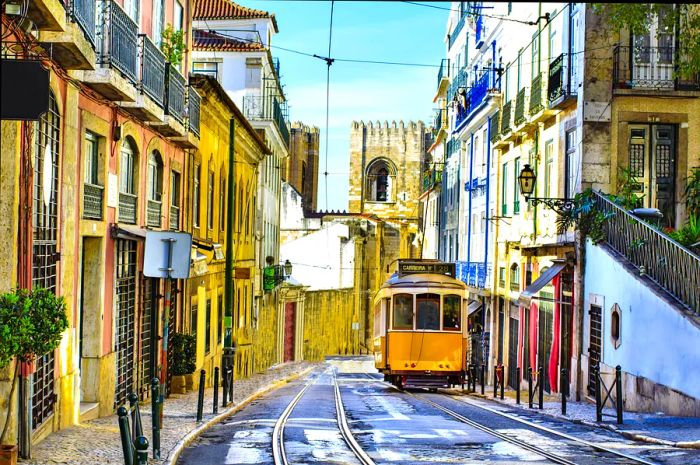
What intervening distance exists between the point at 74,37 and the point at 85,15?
1960 millimetres

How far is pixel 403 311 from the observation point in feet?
83.9

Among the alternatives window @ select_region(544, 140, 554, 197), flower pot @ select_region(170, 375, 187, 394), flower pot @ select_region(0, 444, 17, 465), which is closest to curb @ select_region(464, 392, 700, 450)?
flower pot @ select_region(170, 375, 187, 394)

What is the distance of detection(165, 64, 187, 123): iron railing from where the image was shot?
61.6ft

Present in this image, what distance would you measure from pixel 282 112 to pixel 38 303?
37.2 metres

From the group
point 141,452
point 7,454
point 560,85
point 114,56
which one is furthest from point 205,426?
point 560,85

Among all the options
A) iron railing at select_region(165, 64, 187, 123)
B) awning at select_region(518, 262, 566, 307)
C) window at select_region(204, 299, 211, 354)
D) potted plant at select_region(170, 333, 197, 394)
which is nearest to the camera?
iron railing at select_region(165, 64, 187, 123)

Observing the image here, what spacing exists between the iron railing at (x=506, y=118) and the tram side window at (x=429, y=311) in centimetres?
786

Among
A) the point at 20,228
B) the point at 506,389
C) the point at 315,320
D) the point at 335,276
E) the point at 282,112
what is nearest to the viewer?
the point at 20,228

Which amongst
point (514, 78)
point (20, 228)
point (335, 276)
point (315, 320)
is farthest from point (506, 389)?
point (335, 276)

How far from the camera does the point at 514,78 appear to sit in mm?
32281

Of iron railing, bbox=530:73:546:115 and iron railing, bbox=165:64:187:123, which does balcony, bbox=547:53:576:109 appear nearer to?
iron railing, bbox=530:73:546:115

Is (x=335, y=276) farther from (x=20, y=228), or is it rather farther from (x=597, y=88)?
(x=20, y=228)

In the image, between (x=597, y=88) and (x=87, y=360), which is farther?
(x=597, y=88)

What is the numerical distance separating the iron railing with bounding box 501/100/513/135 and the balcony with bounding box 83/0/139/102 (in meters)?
17.5
